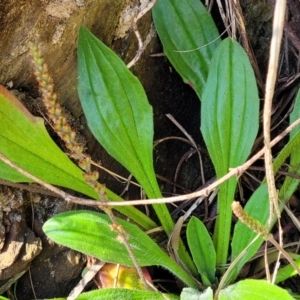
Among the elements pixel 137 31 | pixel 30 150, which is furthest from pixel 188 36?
pixel 30 150

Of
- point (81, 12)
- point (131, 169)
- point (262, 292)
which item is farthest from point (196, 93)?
point (262, 292)

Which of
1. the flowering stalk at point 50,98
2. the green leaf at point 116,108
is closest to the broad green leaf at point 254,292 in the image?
the green leaf at point 116,108

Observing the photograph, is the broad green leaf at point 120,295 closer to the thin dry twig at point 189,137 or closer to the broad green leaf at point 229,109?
the broad green leaf at point 229,109

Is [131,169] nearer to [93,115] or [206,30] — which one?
[93,115]

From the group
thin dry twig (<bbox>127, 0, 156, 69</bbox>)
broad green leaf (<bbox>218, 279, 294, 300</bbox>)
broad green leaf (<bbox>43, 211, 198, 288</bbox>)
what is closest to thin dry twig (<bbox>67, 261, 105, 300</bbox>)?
broad green leaf (<bbox>43, 211, 198, 288</bbox>)

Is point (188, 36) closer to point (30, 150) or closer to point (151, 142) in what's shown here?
point (151, 142)

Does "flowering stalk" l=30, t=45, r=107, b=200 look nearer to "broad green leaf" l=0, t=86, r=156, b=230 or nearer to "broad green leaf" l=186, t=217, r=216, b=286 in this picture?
"broad green leaf" l=0, t=86, r=156, b=230

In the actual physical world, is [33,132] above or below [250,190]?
above
